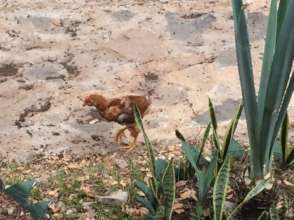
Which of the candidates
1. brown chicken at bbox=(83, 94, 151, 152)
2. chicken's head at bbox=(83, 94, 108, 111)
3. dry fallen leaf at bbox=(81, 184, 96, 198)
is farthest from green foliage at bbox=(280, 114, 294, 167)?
chicken's head at bbox=(83, 94, 108, 111)

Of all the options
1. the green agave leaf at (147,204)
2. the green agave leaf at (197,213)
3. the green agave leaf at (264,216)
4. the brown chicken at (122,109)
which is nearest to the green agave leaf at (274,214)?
the green agave leaf at (264,216)

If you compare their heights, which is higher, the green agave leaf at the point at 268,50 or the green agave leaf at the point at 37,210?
the green agave leaf at the point at 268,50

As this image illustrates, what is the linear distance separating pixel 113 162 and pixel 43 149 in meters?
0.46

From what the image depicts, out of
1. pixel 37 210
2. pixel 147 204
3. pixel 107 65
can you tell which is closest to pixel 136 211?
pixel 147 204

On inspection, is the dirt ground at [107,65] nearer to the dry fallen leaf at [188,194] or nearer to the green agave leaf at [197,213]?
the dry fallen leaf at [188,194]

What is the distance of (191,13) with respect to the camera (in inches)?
231

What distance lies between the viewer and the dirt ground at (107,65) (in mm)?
4293

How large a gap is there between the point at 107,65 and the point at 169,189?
2.26 meters

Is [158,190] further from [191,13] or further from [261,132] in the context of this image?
[191,13]

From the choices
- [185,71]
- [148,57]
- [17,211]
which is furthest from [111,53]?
[17,211]

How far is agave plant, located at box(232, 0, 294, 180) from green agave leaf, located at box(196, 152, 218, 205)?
21 cm

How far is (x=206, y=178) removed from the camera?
302 cm

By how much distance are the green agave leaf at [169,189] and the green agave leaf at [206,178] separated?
0.14m

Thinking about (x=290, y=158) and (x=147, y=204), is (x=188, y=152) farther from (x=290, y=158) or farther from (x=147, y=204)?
(x=290, y=158)
